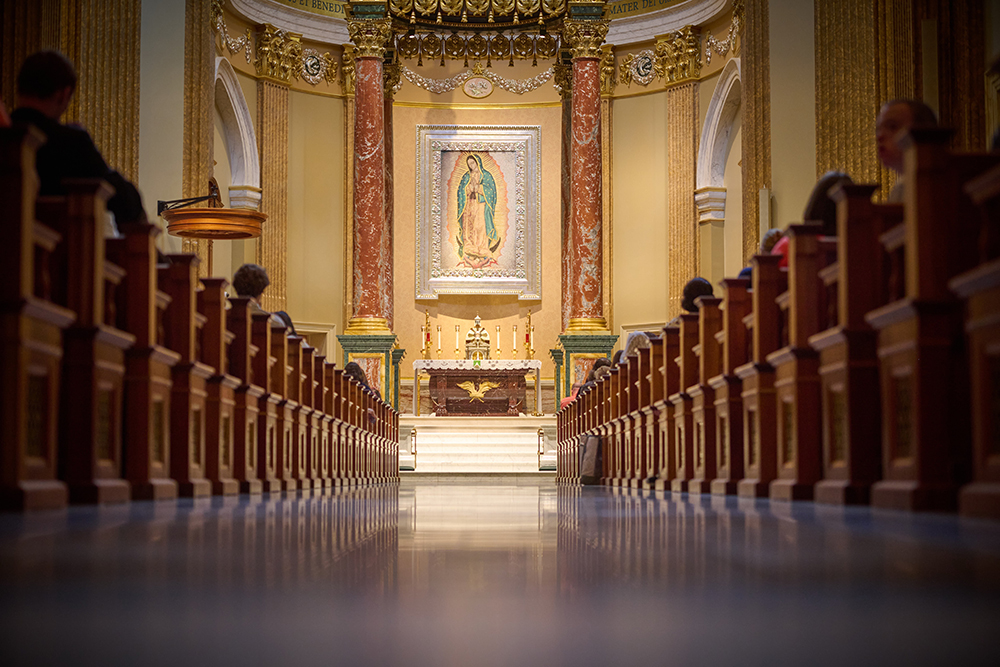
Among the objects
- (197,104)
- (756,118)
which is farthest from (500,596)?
(197,104)

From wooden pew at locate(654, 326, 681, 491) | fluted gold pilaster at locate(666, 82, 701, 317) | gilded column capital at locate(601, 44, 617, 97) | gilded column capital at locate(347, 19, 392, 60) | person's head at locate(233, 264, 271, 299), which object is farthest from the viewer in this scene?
gilded column capital at locate(601, 44, 617, 97)

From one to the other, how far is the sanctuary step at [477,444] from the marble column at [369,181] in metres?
1.97

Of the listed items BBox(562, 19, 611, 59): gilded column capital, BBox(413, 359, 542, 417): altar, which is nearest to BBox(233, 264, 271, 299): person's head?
BBox(413, 359, 542, 417): altar

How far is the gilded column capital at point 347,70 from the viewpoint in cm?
1936

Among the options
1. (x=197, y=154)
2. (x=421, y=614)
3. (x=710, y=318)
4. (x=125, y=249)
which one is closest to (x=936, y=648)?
(x=421, y=614)

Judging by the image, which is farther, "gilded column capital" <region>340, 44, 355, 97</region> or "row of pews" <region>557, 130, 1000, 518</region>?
"gilded column capital" <region>340, 44, 355, 97</region>

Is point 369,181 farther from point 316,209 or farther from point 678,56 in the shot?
point 678,56

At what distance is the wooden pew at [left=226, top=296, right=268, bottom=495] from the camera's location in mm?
6077

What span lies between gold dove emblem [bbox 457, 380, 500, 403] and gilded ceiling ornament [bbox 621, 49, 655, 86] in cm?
588

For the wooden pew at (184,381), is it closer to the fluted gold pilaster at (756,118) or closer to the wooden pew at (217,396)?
the wooden pew at (217,396)

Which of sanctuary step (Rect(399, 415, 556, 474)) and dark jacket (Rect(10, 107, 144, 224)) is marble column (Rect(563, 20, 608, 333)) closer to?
sanctuary step (Rect(399, 415, 556, 474))

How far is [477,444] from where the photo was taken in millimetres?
15086

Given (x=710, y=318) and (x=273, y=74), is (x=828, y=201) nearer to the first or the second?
(x=710, y=318)

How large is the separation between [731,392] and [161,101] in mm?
8939
